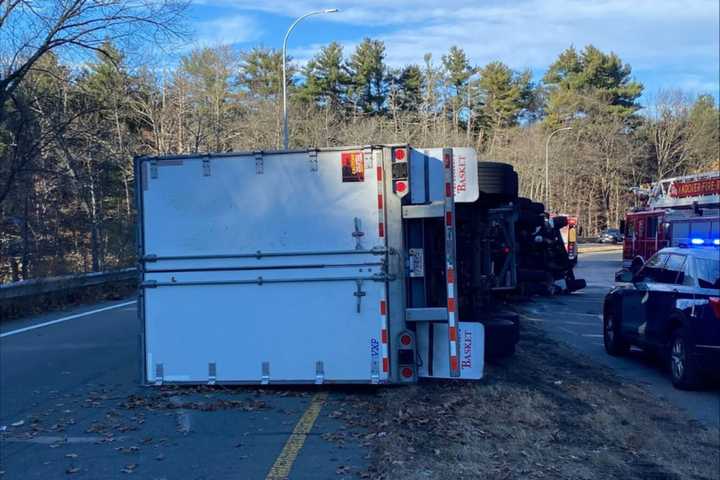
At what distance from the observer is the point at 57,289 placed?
18.1m

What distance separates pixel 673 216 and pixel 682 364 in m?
14.9

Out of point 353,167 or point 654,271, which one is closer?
point 353,167

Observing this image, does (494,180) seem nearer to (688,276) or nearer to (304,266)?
(304,266)

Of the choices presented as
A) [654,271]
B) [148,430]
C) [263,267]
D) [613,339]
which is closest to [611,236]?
[613,339]

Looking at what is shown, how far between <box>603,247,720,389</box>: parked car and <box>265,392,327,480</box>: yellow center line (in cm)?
453

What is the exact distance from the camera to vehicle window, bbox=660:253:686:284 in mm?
9766

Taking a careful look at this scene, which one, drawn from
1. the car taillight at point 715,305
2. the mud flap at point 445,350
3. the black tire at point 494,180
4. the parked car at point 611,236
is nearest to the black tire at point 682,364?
the car taillight at point 715,305

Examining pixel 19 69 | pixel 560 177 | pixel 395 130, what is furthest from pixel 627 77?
pixel 19 69

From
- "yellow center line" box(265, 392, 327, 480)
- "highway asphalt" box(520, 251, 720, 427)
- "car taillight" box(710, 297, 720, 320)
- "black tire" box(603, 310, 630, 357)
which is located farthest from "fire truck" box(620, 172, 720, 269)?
"yellow center line" box(265, 392, 327, 480)

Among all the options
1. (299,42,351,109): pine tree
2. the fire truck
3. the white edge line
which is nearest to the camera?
the white edge line

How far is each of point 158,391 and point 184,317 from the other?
3.01 ft

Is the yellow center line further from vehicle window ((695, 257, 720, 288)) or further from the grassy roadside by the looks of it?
vehicle window ((695, 257, 720, 288))

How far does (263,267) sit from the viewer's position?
7715 millimetres

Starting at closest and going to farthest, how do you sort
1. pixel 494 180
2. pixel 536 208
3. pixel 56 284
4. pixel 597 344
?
pixel 494 180, pixel 597 344, pixel 536 208, pixel 56 284
